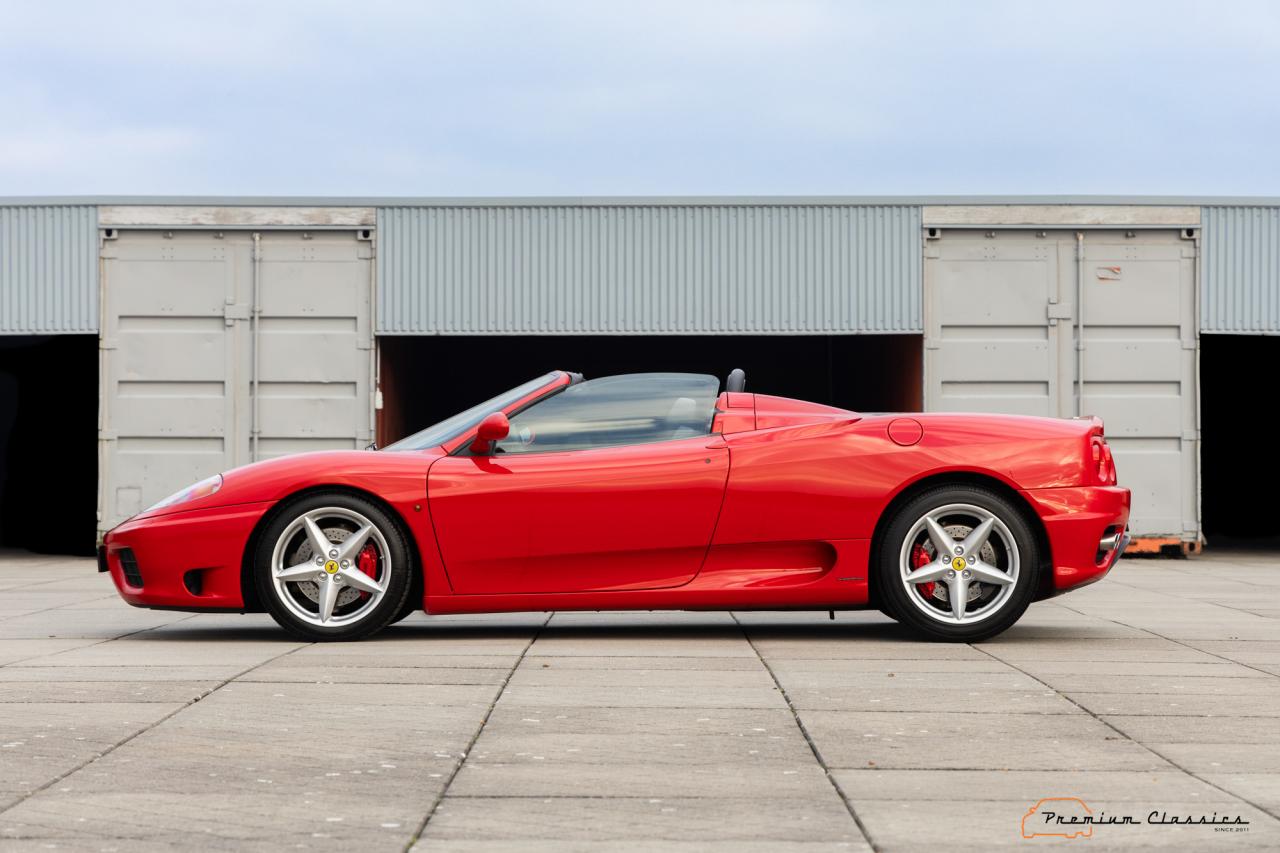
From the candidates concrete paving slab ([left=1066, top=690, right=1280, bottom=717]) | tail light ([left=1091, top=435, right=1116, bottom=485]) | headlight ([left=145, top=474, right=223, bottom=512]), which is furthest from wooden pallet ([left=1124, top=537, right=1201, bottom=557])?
headlight ([left=145, top=474, right=223, bottom=512])

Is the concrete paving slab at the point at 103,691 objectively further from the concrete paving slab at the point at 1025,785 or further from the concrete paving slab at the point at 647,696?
the concrete paving slab at the point at 1025,785

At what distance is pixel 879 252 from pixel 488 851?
525 inches

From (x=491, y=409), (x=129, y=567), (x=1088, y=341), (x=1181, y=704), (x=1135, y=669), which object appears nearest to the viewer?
(x=1181, y=704)

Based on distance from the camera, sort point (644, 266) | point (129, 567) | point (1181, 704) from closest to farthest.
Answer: point (1181, 704) < point (129, 567) < point (644, 266)

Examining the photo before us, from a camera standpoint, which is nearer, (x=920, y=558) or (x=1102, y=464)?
(x=920, y=558)

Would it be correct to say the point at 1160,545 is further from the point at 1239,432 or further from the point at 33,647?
the point at 33,647

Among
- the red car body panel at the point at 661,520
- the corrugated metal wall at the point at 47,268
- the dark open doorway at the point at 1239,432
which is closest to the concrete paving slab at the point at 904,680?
the red car body panel at the point at 661,520

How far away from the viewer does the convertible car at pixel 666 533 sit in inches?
259

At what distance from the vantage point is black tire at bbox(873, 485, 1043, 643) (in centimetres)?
655

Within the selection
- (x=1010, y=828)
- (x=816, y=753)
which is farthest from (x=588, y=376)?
(x=1010, y=828)

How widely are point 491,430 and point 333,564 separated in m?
0.90

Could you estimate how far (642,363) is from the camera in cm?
2431

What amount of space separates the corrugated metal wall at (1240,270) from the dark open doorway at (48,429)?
51.1ft

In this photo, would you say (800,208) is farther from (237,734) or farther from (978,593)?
(237,734)
